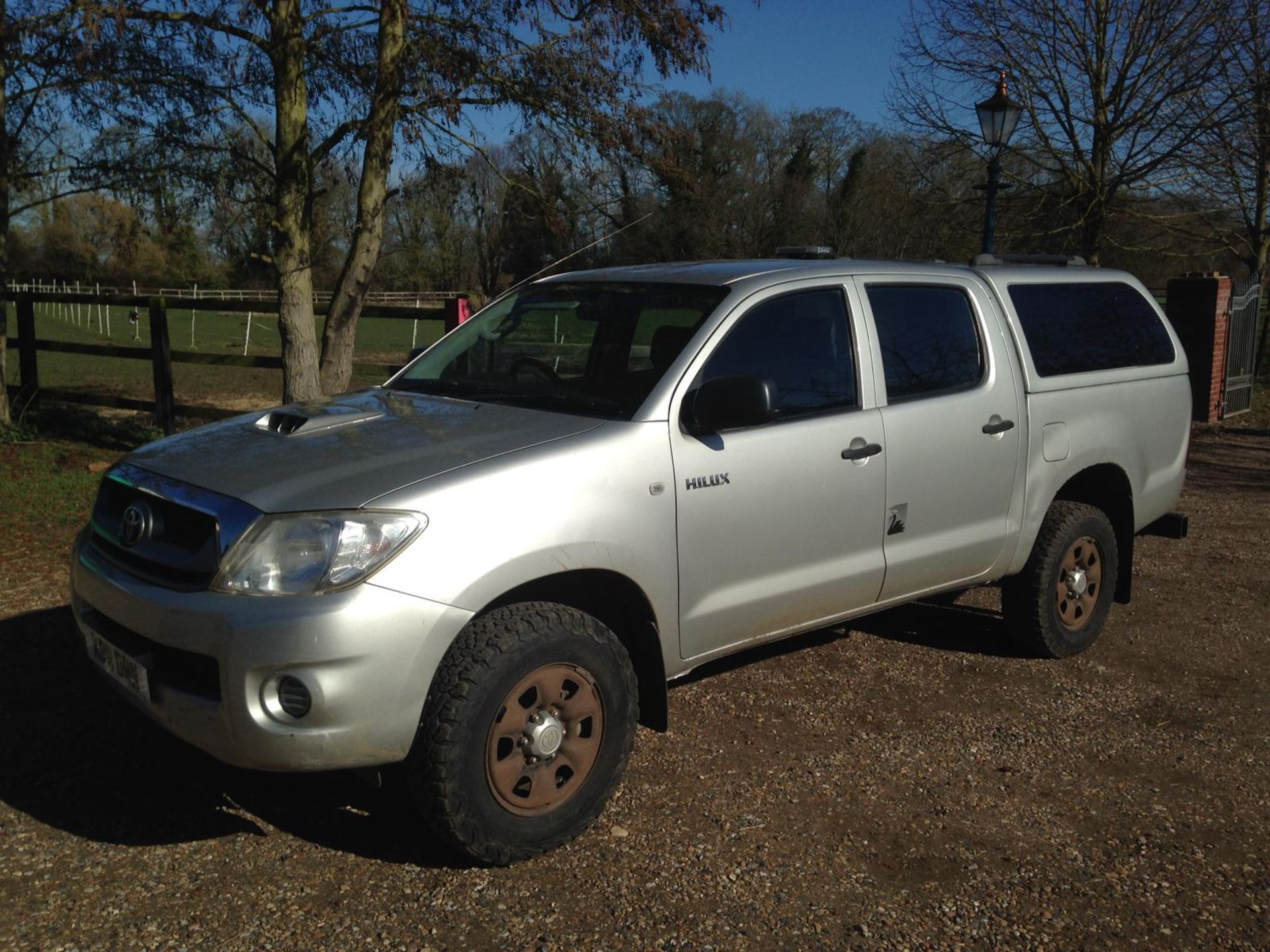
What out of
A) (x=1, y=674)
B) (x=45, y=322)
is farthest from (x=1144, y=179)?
(x=45, y=322)

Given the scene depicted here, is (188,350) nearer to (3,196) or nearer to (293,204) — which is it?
(3,196)

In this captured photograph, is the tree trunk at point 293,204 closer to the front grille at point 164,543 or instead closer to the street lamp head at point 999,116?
the front grille at point 164,543

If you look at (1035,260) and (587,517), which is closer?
(587,517)

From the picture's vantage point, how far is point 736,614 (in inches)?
161

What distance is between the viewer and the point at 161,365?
35.1ft

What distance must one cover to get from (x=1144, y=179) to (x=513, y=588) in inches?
648

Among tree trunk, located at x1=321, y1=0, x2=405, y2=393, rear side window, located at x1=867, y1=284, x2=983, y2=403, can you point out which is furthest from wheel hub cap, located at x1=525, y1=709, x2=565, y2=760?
tree trunk, located at x1=321, y1=0, x2=405, y2=393

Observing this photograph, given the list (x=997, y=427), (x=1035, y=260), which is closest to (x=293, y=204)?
(x=1035, y=260)

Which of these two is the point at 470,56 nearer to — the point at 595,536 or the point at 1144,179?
the point at 595,536

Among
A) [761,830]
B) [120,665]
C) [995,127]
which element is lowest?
[761,830]

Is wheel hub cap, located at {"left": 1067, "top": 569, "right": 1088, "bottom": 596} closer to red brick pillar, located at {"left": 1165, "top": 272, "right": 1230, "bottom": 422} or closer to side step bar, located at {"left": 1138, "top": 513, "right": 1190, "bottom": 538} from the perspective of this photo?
side step bar, located at {"left": 1138, "top": 513, "right": 1190, "bottom": 538}

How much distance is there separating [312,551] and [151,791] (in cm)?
142

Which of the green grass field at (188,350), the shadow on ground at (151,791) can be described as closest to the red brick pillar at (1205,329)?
the green grass field at (188,350)

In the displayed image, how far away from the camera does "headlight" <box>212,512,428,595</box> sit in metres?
3.14
